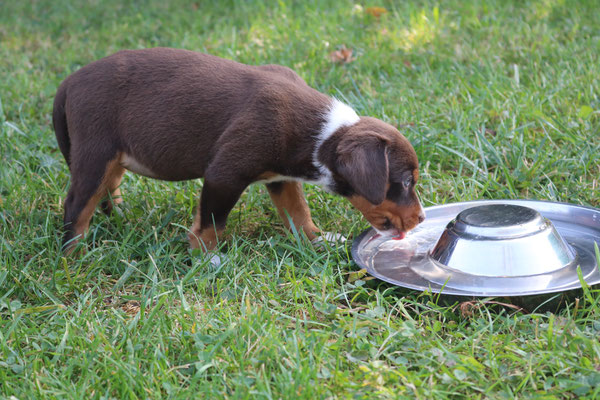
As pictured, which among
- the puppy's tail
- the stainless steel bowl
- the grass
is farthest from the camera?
the puppy's tail

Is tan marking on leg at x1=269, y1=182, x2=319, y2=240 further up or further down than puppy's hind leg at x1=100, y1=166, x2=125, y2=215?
further up

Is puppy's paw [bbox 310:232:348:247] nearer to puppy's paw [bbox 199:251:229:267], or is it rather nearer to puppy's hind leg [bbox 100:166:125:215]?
puppy's paw [bbox 199:251:229:267]

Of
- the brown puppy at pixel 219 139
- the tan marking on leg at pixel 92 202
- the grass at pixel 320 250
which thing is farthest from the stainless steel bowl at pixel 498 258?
the tan marking on leg at pixel 92 202

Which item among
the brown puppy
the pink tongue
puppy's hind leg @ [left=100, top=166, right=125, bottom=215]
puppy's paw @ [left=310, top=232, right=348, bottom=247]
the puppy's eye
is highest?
the brown puppy

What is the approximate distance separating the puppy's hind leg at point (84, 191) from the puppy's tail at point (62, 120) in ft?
1.01

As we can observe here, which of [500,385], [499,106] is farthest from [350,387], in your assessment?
[499,106]

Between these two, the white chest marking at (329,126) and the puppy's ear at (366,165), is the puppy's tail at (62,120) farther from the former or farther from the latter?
the puppy's ear at (366,165)

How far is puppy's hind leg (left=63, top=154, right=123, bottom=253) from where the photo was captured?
3896 mm

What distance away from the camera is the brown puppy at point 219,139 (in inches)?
144

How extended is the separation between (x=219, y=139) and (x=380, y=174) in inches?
34.6

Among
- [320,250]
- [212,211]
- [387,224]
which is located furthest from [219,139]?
[387,224]

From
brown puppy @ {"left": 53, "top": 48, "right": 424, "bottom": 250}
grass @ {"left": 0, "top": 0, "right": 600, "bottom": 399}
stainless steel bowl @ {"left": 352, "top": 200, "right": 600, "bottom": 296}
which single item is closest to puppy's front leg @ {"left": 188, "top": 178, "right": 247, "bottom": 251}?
brown puppy @ {"left": 53, "top": 48, "right": 424, "bottom": 250}

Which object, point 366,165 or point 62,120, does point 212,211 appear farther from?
point 62,120

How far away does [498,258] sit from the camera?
11.1ft
